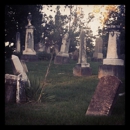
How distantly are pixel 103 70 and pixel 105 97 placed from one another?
5.34m

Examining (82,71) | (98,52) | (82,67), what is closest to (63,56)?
(98,52)

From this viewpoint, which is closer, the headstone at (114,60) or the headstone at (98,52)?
the headstone at (114,60)

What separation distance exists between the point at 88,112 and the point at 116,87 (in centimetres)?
99

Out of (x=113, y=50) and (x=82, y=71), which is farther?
(x=82, y=71)

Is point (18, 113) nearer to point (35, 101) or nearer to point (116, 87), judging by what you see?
point (35, 101)

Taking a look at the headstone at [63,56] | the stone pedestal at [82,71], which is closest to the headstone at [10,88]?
the stone pedestal at [82,71]

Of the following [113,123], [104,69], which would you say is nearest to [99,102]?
[113,123]

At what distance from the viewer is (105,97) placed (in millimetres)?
5023

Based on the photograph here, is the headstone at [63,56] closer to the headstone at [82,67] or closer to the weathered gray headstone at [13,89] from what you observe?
the headstone at [82,67]

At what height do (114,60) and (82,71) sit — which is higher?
(114,60)

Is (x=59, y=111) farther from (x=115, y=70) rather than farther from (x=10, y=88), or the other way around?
(x=115, y=70)

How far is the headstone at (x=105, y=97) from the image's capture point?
490 centimetres

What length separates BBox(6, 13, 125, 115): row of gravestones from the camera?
16.3 ft

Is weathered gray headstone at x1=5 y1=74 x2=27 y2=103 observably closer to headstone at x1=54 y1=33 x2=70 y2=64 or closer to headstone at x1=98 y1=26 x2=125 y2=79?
headstone at x1=98 y1=26 x2=125 y2=79
